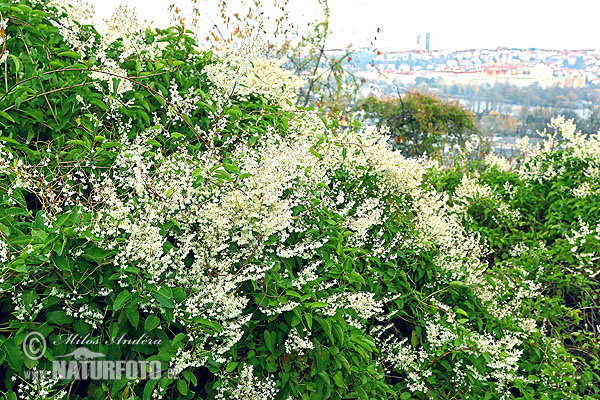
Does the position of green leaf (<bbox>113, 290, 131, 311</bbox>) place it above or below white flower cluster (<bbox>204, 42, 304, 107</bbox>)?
below

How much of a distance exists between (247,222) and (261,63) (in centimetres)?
205

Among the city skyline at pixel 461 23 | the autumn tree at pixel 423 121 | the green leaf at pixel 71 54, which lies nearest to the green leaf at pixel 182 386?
the green leaf at pixel 71 54

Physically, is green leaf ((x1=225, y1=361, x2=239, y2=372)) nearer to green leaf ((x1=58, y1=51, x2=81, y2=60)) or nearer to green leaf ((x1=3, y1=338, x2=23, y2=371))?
green leaf ((x1=3, y1=338, x2=23, y2=371))

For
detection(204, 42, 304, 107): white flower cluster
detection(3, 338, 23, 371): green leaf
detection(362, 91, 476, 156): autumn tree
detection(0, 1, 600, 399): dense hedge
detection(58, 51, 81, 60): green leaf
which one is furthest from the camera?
detection(362, 91, 476, 156): autumn tree

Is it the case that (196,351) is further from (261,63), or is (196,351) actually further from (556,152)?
(556,152)

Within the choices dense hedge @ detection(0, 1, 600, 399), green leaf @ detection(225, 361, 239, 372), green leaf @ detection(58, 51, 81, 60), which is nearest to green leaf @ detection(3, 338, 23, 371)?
dense hedge @ detection(0, 1, 600, 399)

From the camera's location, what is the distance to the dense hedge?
6.37ft

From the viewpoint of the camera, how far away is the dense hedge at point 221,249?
6.37 feet

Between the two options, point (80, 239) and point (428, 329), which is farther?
point (428, 329)

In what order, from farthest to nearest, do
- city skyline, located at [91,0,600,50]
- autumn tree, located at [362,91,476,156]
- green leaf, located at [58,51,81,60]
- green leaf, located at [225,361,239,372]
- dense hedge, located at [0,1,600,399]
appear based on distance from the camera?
1. autumn tree, located at [362,91,476,156]
2. city skyline, located at [91,0,600,50]
3. green leaf, located at [58,51,81,60]
4. green leaf, located at [225,361,239,372]
5. dense hedge, located at [0,1,600,399]

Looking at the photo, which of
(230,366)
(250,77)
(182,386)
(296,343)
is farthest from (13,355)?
(250,77)

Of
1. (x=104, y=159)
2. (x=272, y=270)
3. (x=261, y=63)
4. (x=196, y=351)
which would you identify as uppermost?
(x=261, y=63)

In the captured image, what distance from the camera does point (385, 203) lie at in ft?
11.4

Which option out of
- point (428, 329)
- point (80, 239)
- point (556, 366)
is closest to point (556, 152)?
point (556, 366)
